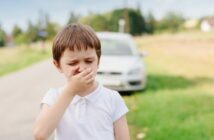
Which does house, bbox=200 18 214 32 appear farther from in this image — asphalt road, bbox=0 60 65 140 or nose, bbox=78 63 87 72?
nose, bbox=78 63 87 72

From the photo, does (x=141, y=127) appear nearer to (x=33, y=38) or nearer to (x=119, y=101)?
(x=119, y=101)

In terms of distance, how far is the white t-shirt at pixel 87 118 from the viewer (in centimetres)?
210

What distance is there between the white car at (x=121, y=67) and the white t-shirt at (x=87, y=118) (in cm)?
810

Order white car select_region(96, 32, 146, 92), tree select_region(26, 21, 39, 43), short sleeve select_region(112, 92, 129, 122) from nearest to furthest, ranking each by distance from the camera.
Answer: short sleeve select_region(112, 92, 129, 122), white car select_region(96, 32, 146, 92), tree select_region(26, 21, 39, 43)

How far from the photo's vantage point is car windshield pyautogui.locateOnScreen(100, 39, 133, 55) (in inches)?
471

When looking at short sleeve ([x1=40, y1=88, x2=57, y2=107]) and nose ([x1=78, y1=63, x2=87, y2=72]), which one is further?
short sleeve ([x1=40, y1=88, x2=57, y2=107])

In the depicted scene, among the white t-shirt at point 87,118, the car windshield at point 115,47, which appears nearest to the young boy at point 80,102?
the white t-shirt at point 87,118

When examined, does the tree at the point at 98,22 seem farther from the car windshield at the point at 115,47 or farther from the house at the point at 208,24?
the car windshield at the point at 115,47

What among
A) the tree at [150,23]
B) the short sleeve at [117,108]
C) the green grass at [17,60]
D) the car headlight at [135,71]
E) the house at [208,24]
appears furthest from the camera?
the house at [208,24]

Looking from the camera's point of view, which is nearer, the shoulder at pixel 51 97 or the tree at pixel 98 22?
the shoulder at pixel 51 97

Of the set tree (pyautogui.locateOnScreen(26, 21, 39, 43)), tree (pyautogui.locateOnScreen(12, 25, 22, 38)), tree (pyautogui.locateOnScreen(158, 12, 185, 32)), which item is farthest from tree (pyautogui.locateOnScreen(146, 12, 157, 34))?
tree (pyautogui.locateOnScreen(26, 21, 39, 43))

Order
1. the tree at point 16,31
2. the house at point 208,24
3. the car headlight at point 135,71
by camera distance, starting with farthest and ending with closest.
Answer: the house at point 208,24 < the tree at point 16,31 < the car headlight at point 135,71

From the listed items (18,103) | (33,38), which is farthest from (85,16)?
(18,103)

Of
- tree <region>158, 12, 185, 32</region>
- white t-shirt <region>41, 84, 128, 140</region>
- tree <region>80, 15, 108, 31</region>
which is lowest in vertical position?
tree <region>158, 12, 185, 32</region>
